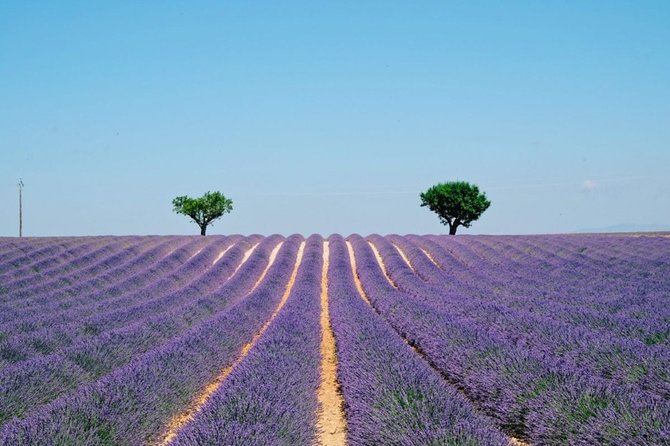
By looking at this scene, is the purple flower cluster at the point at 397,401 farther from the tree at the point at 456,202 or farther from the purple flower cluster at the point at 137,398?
the tree at the point at 456,202

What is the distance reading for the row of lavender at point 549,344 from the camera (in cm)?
399

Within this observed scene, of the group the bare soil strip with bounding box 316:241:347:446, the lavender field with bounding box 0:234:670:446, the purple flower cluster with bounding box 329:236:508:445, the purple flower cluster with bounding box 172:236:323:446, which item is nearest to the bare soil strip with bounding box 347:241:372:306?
the lavender field with bounding box 0:234:670:446

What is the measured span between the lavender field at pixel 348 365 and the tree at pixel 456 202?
30.6 m

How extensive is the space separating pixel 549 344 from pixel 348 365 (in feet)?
7.46

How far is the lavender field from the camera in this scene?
155 inches

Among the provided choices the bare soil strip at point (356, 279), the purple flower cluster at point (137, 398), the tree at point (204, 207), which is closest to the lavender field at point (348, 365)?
the purple flower cluster at point (137, 398)

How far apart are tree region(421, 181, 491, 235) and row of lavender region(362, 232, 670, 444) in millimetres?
27977

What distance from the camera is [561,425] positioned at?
4.04 m

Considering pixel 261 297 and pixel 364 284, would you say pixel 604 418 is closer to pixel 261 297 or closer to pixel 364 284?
pixel 261 297

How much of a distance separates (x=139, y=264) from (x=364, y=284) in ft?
27.4

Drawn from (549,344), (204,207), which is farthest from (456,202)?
(549,344)

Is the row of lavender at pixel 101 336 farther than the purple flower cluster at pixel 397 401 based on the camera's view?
Yes

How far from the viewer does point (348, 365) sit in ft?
20.5

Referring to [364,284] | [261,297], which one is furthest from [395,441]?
[364,284]
